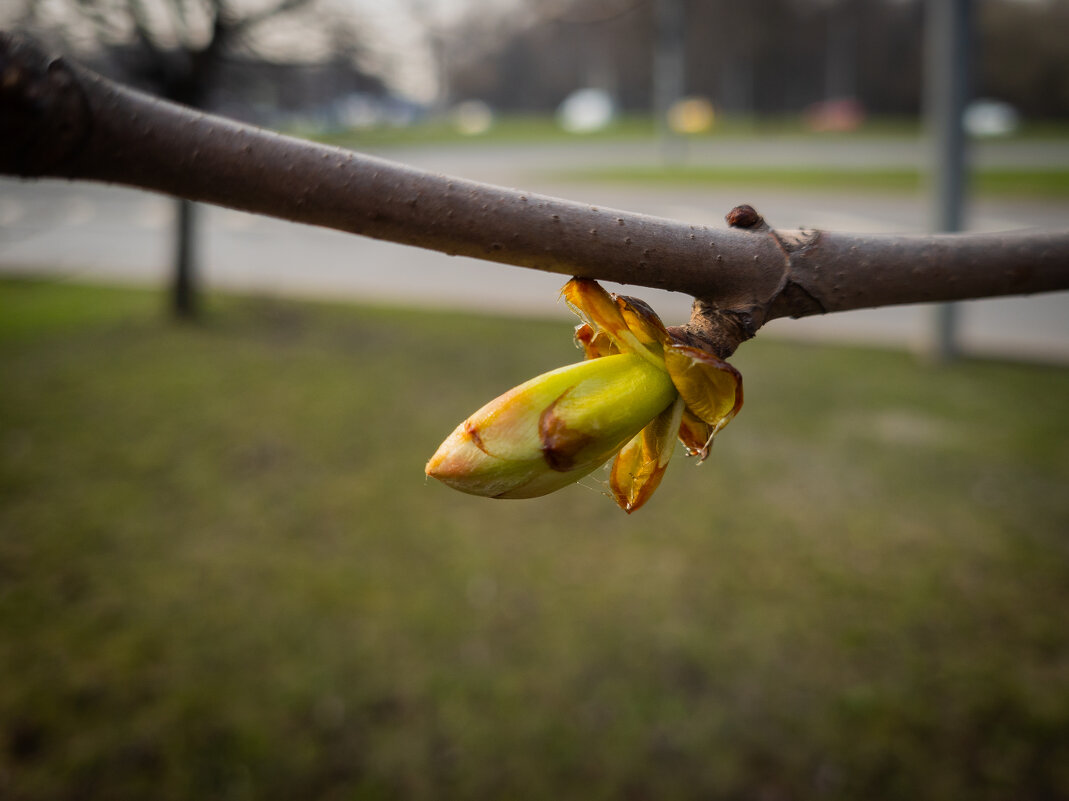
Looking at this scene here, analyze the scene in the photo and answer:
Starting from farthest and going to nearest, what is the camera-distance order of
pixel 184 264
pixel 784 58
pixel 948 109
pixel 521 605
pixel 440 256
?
pixel 784 58
pixel 440 256
pixel 184 264
pixel 948 109
pixel 521 605

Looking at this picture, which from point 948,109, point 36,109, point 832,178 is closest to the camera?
point 36,109

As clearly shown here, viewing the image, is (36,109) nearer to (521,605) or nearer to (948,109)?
(521,605)

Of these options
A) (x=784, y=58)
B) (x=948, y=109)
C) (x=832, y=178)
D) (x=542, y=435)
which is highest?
(x=542, y=435)

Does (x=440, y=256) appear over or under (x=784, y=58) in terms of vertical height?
over

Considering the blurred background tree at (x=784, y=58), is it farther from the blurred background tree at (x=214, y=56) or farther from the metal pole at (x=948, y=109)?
the metal pole at (x=948, y=109)

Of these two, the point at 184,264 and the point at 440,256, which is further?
the point at 440,256

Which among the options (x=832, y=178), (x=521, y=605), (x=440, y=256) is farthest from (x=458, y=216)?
(x=832, y=178)

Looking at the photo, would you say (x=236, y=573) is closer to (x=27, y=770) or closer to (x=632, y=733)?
(x=27, y=770)

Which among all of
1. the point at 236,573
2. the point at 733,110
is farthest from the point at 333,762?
the point at 733,110
